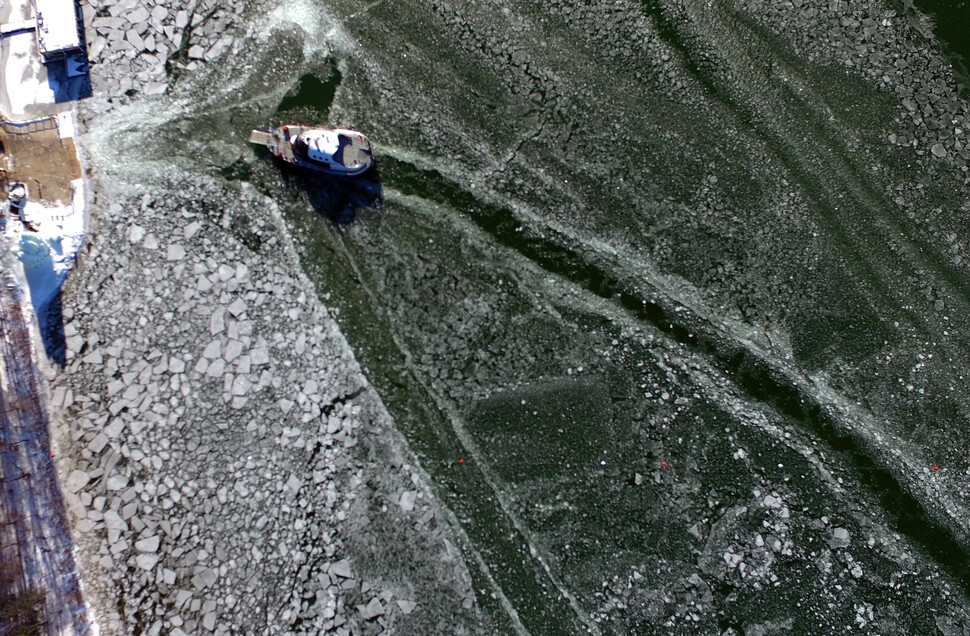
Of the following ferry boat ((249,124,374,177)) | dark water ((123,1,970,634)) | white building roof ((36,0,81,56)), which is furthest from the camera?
dark water ((123,1,970,634))

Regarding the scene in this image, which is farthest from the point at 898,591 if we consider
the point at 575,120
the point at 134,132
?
the point at 134,132

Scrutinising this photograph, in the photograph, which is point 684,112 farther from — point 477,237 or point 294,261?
point 294,261

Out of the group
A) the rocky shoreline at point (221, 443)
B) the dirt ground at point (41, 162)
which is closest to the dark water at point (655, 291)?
the rocky shoreline at point (221, 443)

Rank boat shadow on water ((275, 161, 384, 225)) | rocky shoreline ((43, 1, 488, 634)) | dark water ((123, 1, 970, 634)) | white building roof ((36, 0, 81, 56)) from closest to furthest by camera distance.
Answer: rocky shoreline ((43, 1, 488, 634)), white building roof ((36, 0, 81, 56)), dark water ((123, 1, 970, 634)), boat shadow on water ((275, 161, 384, 225))

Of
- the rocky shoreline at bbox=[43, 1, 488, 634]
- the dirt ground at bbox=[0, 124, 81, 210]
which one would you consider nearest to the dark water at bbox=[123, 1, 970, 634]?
the rocky shoreline at bbox=[43, 1, 488, 634]

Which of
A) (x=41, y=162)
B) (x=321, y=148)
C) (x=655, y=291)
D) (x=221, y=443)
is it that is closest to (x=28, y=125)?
(x=41, y=162)

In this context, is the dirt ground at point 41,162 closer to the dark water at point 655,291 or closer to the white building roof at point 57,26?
the white building roof at point 57,26

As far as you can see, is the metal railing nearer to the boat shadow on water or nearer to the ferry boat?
the ferry boat
